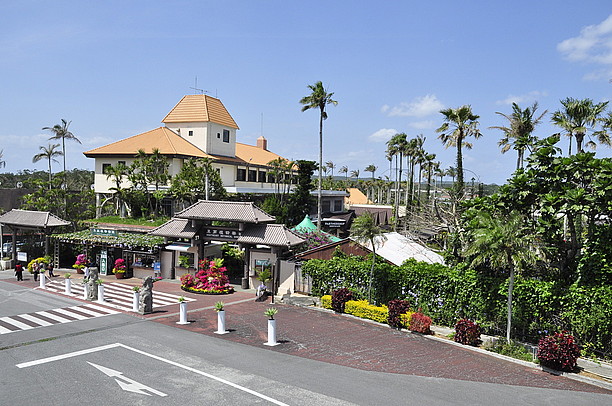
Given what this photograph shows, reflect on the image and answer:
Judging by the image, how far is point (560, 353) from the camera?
15328 mm

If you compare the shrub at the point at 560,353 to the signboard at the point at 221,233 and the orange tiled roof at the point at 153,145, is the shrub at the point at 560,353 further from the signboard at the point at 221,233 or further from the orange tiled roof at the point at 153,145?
the orange tiled roof at the point at 153,145

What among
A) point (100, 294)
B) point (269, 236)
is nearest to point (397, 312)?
point (269, 236)

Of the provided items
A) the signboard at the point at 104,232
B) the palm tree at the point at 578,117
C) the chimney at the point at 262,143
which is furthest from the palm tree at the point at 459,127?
the chimney at the point at 262,143

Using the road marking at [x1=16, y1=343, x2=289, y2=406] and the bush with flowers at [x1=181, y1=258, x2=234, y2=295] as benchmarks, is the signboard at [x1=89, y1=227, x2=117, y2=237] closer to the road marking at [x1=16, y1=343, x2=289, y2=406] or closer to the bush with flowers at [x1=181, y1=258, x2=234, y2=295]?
the bush with flowers at [x1=181, y1=258, x2=234, y2=295]

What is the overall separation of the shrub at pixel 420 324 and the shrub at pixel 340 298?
13.9ft

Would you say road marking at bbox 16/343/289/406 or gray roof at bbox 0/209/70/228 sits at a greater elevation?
gray roof at bbox 0/209/70/228

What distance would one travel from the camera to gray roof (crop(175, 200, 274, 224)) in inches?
1185

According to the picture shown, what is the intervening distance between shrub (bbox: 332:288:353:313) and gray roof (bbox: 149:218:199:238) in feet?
40.9

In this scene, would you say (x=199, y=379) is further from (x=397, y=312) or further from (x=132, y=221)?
(x=132, y=221)

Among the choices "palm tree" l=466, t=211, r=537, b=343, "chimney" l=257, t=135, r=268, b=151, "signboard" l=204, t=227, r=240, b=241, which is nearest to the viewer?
"palm tree" l=466, t=211, r=537, b=343

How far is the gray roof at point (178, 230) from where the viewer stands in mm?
31603

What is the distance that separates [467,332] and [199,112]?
48203 millimetres

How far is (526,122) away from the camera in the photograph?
1146 inches

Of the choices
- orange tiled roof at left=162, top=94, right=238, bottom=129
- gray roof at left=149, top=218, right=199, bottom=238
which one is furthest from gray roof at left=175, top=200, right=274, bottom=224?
orange tiled roof at left=162, top=94, right=238, bottom=129
